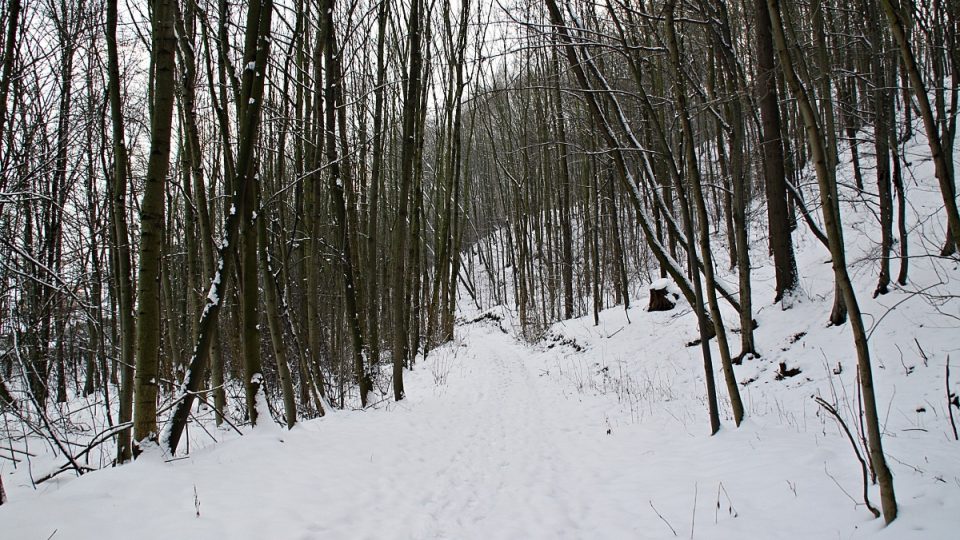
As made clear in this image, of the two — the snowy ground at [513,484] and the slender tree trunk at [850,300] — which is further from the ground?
the slender tree trunk at [850,300]

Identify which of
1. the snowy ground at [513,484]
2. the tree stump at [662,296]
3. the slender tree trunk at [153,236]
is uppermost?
the slender tree trunk at [153,236]

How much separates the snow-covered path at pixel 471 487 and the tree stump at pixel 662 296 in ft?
17.9

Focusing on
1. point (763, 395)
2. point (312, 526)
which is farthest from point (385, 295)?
point (312, 526)

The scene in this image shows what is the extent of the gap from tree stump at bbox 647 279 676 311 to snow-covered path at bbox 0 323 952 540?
214 inches

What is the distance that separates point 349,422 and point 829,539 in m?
4.28

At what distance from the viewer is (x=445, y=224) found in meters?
11.7

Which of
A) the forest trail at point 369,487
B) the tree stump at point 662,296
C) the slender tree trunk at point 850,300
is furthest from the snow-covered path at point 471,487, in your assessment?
the tree stump at point 662,296

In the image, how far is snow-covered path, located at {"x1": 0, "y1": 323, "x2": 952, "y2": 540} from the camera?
2.32 meters

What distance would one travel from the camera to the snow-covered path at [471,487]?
232cm

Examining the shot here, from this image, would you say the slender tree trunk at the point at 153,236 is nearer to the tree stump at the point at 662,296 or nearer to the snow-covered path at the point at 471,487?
the snow-covered path at the point at 471,487

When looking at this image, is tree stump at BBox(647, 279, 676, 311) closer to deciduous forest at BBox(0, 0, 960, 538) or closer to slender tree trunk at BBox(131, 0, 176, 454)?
deciduous forest at BBox(0, 0, 960, 538)

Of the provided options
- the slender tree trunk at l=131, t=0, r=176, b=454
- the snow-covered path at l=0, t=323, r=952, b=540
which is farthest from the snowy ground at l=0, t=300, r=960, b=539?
the slender tree trunk at l=131, t=0, r=176, b=454

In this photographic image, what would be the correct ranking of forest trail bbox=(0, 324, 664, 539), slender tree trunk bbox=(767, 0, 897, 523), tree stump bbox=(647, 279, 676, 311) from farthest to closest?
tree stump bbox=(647, 279, 676, 311) < forest trail bbox=(0, 324, 664, 539) < slender tree trunk bbox=(767, 0, 897, 523)

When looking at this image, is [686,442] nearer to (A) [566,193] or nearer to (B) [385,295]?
(B) [385,295]
